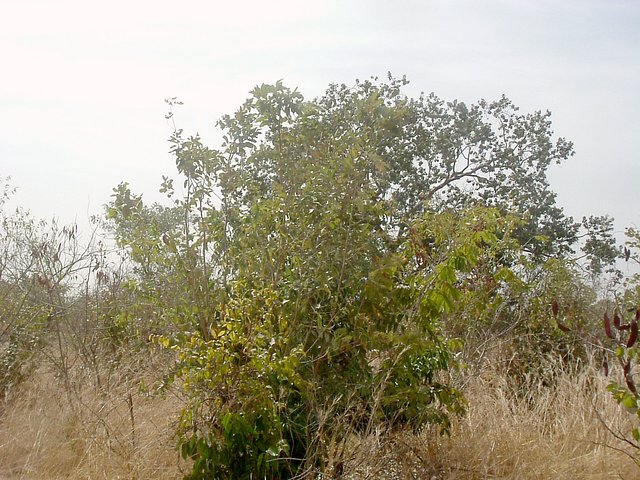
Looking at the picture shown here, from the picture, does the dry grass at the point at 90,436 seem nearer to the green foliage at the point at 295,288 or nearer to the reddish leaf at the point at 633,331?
the green foliage at the point at 295,288

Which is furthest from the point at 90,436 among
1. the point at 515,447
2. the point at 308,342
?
the point at 515,447

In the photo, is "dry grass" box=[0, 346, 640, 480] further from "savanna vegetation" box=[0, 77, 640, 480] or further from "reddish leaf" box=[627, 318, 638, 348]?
"reddish leaf" box=[627, 318, 638, 348]

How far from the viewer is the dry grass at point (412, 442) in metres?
4.89

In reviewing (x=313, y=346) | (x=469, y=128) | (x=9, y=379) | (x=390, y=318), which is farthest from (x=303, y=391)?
(x=469, y=128)

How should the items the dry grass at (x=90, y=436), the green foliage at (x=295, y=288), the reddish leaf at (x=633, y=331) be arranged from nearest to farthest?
the reddish leaf at (x=633, y=331), the green foliage at (x=295, y=288), the dry grass at (x=90, y=436)

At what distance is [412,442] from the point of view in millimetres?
4996

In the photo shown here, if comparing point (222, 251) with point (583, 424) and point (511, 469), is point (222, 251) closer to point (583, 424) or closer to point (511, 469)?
point (511, 469)

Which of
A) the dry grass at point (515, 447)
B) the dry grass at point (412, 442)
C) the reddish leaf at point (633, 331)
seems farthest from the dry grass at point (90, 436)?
the reddish leaf at point (633, 331)

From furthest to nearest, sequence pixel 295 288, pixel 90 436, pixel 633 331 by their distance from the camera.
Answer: pixel 90 436 → pixel 295 288 → pixel 633 331

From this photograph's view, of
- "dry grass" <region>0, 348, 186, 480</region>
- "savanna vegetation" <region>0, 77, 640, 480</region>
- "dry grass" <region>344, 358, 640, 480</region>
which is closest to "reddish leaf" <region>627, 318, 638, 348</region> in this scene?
"savanna vegetation" <region>0, 77, 640, 480</region>

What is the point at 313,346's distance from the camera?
4.49m

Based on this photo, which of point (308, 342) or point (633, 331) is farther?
point (308, 342)

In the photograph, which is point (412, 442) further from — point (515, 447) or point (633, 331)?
point (633, 331)

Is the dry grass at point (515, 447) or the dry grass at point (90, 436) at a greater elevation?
the dry grass at point (90, 436)
